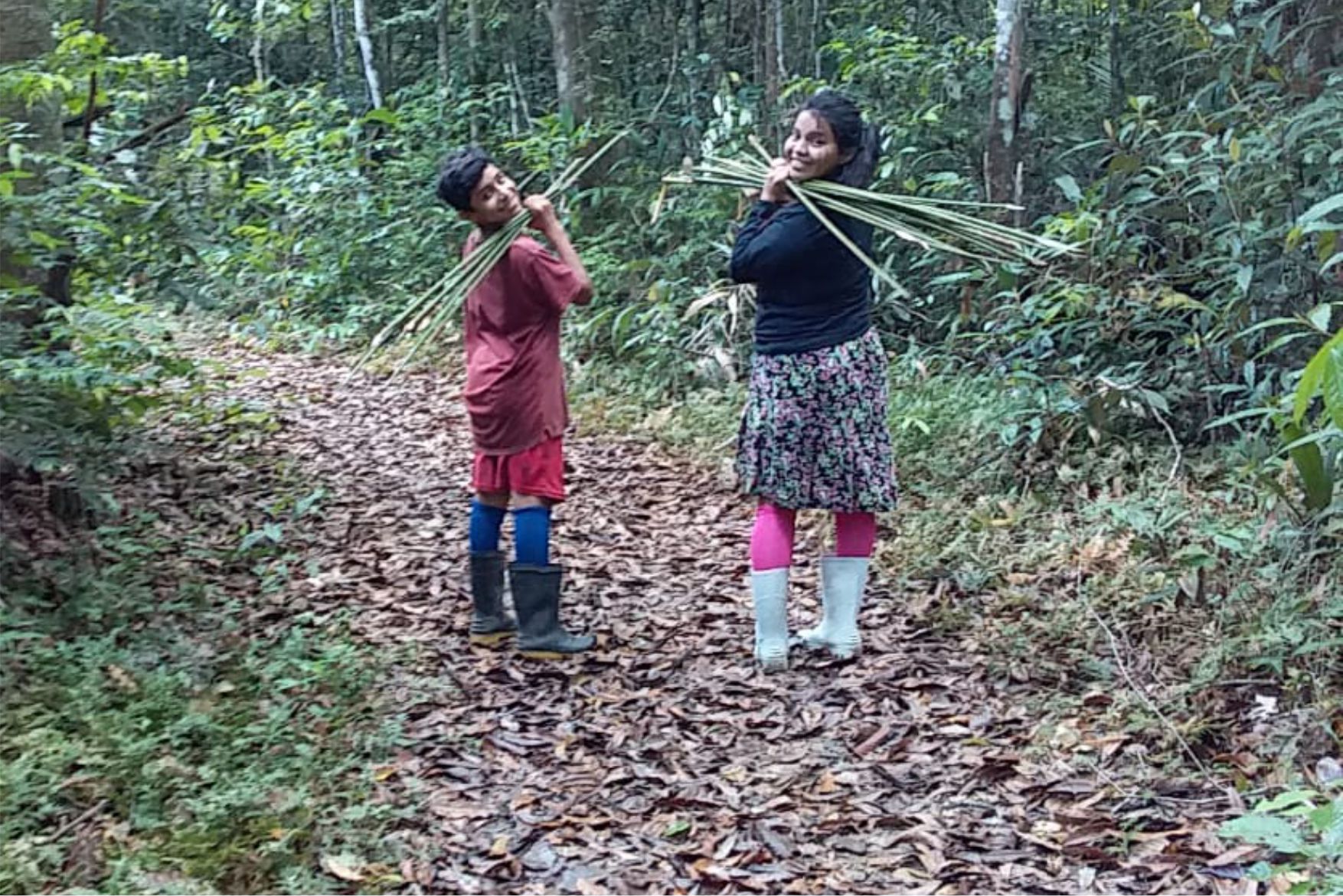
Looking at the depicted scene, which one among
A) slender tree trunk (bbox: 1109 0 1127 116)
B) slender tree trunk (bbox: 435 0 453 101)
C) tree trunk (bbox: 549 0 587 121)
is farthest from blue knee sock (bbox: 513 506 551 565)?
slender tree trunk (bbox: 435 0 453 101)

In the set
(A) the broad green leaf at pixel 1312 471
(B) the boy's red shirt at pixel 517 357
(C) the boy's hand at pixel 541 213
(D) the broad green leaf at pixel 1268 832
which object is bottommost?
(D) the broad green leaf at pixel 1268 832

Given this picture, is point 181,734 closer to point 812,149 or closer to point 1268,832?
point 812,149

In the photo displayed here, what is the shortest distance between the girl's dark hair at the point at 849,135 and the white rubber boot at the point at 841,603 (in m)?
1.25

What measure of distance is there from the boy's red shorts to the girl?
64cm

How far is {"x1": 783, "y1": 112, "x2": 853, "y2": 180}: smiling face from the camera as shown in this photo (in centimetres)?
384

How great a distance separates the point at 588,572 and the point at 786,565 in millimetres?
1364

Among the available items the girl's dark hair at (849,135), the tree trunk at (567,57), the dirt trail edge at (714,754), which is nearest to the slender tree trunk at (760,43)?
the tree trunk at (567,57)

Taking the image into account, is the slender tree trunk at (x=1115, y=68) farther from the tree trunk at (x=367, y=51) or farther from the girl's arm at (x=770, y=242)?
the tree trunk at (x=367, y=51)

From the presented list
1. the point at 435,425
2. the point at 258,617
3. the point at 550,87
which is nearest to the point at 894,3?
the point at 550,87

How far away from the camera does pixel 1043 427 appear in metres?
5.30

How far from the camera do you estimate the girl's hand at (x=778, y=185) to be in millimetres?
3902

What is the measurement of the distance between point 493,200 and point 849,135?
1.17 metres

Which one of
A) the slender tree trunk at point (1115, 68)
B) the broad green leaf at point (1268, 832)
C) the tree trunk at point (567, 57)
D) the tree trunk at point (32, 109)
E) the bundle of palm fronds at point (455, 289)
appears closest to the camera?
the broad green leaf at point (1268, 832)

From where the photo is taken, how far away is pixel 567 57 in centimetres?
941
